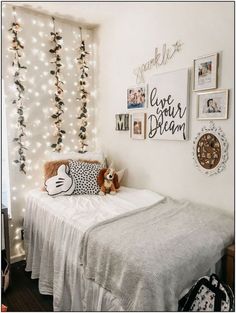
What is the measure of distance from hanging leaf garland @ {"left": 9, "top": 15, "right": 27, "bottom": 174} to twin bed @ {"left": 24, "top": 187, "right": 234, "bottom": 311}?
537mm

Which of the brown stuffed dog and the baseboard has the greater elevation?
the brown stuffed dog

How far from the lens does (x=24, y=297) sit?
2115 millimetres

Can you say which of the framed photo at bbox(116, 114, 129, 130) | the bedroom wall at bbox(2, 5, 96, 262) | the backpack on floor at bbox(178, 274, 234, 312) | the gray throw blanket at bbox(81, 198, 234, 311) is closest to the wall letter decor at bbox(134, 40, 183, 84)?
the framed photo at bbox(116, 114, 129, 130)

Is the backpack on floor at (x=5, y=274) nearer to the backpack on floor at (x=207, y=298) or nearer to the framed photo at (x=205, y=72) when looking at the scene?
the backpack on floor at (x=207, y=298)

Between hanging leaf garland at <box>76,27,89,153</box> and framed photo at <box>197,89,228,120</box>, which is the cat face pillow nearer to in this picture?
hanging leaf garland at <box>76,27,89,153</box>

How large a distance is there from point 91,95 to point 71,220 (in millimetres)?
1762

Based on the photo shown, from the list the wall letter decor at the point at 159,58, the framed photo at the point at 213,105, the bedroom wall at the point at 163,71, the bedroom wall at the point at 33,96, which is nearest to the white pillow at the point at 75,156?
the bedroom wall at the point at 33,96

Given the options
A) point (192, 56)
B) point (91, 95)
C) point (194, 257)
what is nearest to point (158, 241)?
point (194, 257)

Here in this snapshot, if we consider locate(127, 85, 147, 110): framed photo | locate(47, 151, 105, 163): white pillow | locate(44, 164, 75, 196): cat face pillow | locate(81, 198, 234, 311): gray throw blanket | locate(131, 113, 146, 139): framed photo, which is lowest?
locate(81, 198, 234, 311): gray throw blanket

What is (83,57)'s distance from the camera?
298cm

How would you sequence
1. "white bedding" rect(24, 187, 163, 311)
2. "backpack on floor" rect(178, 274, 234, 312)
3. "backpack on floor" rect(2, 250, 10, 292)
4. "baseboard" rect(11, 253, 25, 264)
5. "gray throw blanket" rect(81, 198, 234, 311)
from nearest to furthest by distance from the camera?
"gray throw blanket" rect(81, 198, 234, 311) < "backpack on floor" rect(178, 274, 234, 312) < "white bedding" rect(24, 187, 163, 311) < "backpack on floor" rect(2, 250, 10, 292) < "baseboard" rect(11, 253, 25, 264)

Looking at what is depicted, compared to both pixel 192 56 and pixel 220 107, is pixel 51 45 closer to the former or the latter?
pixel 192 56

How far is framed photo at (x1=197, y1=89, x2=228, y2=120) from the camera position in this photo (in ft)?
6.13

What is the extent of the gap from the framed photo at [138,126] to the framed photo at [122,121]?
0.33 feet
